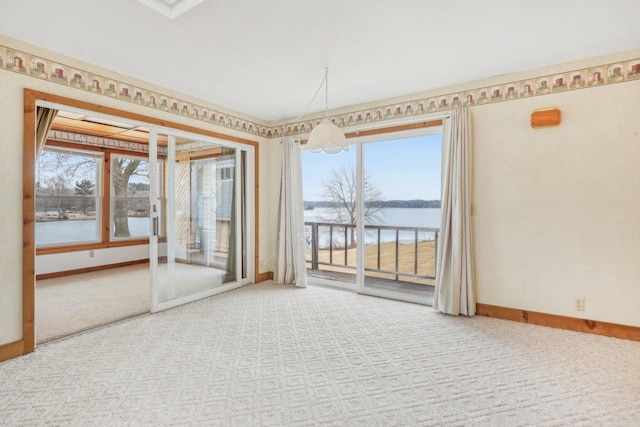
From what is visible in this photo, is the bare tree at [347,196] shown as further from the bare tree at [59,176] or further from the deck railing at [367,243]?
the bare tree at [59,176]

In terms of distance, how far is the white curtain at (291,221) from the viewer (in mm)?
4562

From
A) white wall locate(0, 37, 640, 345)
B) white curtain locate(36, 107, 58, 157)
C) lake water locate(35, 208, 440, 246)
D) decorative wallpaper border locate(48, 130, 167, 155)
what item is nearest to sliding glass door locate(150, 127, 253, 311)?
white wall locate(0, 37, 640, 345)

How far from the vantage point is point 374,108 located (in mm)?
3992

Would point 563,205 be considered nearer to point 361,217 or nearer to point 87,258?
point 361,217

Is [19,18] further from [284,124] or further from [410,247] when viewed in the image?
[410,247]

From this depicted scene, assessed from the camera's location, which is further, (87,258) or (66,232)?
(87,258)

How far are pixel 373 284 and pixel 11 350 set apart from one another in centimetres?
369

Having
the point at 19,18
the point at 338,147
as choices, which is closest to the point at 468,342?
the point at 338,147

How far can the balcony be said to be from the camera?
413 cm

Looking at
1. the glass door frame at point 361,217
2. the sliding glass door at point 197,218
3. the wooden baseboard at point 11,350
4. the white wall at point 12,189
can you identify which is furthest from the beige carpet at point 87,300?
the glass door frame at point 361,217

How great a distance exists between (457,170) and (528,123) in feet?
2.56

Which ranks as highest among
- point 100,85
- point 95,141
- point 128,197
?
point 95,141

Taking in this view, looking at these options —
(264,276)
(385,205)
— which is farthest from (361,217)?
(264,276)

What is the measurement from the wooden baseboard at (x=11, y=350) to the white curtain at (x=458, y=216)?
3.88 metres
